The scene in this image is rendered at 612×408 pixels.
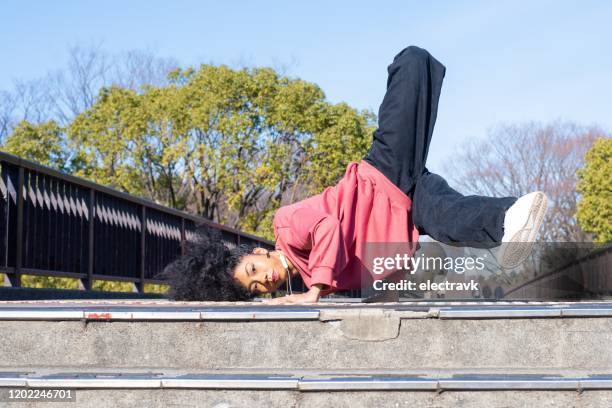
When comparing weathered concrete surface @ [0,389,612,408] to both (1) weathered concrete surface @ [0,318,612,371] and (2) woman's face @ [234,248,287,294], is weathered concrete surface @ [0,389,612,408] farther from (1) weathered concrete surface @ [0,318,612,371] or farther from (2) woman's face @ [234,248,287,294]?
(2) woman's face @ [234,248,287,294]

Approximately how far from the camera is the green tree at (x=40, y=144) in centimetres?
2398

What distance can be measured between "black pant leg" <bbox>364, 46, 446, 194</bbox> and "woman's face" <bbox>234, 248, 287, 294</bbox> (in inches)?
27.7

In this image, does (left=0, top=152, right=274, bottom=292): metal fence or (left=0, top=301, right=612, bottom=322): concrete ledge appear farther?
(left=0, top=152, right=274, bottom=292): metal fence

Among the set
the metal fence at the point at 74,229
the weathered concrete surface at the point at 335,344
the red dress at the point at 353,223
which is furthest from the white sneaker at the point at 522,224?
the metal fence at the point at 74,229

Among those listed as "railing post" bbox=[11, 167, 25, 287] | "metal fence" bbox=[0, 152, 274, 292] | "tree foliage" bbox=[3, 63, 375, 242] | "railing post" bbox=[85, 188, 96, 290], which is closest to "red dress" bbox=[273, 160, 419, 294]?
"metal fence" bbox=[0, 152, 274, 292]

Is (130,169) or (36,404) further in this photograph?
(130,169)

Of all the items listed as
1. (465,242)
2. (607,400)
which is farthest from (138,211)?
(607,400)

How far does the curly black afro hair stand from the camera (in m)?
3.92

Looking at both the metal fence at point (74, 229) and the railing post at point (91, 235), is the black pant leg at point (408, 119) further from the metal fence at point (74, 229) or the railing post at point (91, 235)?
the railing post at point (91, 235)

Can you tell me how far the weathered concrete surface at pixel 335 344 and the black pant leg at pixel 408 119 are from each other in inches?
62.7

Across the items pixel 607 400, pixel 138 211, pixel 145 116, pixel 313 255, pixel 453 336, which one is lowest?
pixel 607 400

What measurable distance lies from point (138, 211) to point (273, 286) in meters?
5.01

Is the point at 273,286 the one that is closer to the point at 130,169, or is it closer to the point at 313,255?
the point at 313,255

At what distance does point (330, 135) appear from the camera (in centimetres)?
2281
